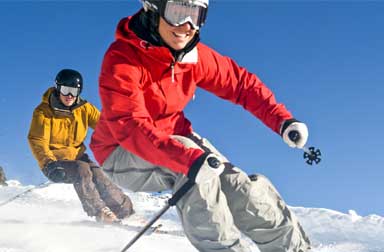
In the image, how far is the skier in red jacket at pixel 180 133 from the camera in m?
3.85

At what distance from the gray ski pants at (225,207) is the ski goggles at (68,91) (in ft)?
16.0

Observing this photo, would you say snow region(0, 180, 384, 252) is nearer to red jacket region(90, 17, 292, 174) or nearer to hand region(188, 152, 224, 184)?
red jacket region(90, 17, 292, 174)

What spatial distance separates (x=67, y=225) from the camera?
7.49 meters

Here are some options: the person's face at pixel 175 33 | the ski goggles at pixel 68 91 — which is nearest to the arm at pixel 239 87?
the person's face at pixel 175 33

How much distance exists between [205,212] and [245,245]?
0.35 m

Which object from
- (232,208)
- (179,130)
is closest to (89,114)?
(179,130)

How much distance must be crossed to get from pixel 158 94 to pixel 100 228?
3.37 metres

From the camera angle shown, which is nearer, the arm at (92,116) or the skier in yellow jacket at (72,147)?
the skier in yellow jacket at (72,147)

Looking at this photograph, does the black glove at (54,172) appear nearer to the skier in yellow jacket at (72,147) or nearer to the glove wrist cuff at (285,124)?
the skier in yellow jacket at (72,147)

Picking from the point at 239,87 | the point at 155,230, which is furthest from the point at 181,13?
the point at 155,230

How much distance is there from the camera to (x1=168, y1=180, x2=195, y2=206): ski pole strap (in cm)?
385

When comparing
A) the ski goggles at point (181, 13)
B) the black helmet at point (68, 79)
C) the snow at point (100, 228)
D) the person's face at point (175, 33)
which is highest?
the ski goggles at point (181, 13)

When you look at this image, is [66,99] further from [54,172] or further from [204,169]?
[204,169]

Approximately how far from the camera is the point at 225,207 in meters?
3.91
